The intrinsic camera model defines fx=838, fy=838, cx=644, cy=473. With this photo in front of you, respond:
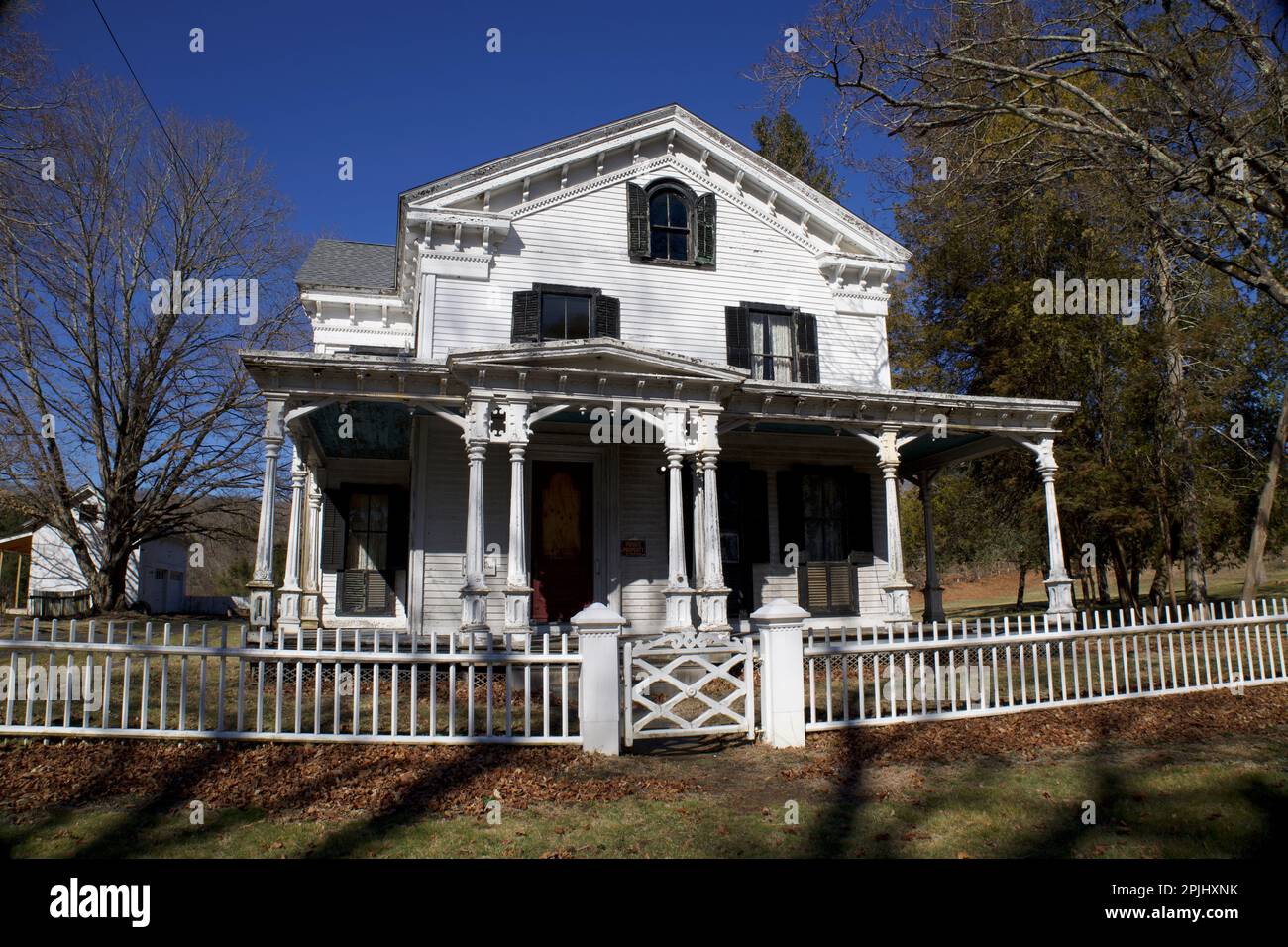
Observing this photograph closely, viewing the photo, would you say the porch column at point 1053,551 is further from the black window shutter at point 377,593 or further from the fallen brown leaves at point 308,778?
the black window shutter at point 377,593

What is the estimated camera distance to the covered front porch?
11.8m

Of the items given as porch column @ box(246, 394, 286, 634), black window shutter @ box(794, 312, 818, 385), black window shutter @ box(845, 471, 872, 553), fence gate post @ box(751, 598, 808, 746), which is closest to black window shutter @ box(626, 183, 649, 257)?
black window shutter @ box(794, 312, 818, 385)

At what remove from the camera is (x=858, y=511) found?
52.2 feet

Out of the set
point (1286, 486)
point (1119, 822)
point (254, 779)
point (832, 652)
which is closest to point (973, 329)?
point (1286, 486)

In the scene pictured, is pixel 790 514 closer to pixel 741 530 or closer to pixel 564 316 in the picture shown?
pixel 741 530

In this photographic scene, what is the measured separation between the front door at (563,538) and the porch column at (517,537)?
2.53 m

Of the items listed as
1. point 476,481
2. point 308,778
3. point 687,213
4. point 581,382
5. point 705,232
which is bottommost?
point 308,778

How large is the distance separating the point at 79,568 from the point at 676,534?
2414cm

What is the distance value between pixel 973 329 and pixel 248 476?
22360 mm

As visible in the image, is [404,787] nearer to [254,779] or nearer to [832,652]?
[254,779]

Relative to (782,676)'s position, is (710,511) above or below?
above

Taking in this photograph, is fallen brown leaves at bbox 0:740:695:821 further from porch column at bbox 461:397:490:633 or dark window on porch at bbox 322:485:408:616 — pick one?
dark window on porch at bbox 322:485:408:616

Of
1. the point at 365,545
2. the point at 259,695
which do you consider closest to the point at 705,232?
the point at 365,545

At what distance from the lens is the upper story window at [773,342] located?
15500mm
